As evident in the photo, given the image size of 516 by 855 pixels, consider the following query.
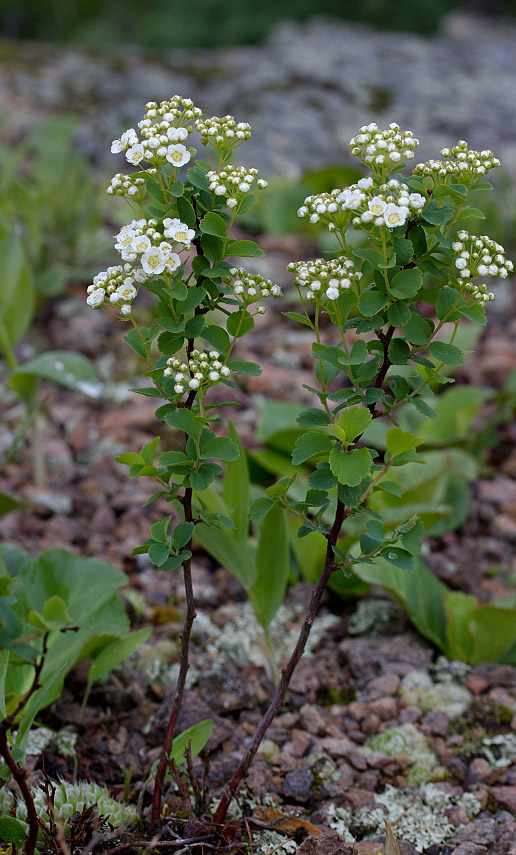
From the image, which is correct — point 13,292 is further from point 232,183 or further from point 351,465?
point 351,465

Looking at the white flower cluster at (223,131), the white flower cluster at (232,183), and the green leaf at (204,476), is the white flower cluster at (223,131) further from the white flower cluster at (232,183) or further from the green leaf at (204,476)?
the green leaf at (204,476)

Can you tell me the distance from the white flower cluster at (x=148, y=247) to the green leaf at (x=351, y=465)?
325mm

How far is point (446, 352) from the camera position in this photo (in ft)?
3.38

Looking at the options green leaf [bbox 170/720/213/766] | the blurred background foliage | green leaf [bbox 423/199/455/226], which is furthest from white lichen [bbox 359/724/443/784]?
the blurred background foliage

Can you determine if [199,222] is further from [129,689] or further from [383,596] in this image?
[383,596]

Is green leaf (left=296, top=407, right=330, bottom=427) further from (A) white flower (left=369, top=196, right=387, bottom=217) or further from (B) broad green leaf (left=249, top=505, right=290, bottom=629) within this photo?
(B) broad green leaf (left=249, top=505, right=290, bottom=629)

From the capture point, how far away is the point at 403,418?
244 cm

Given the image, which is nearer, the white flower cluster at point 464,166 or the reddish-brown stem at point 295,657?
the white flower cluster at point 464,166

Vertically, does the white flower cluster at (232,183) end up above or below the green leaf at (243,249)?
above

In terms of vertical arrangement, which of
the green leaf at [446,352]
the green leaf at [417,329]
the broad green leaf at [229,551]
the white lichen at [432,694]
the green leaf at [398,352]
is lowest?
the white lichen at [432,694]

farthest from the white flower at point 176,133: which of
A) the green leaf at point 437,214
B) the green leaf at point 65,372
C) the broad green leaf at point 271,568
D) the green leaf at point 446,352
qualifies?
the green leaf at point 65,372

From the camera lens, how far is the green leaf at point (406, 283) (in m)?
0.97

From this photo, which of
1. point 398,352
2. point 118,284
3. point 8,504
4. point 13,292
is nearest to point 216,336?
point 118,284

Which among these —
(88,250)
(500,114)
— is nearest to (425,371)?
(88,250)
